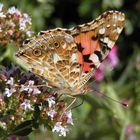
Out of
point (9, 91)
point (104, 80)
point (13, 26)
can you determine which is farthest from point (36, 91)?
point (104, 80)

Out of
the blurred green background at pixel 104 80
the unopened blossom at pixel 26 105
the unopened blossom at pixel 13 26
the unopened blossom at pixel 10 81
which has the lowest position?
the unopened blossom at pixel 26 105

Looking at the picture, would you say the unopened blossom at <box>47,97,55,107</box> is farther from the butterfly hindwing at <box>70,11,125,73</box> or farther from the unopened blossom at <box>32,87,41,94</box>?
the butterfly hindwing at <box>70,11,125,73</box>

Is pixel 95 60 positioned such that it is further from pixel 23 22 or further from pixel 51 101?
pixel 23 22

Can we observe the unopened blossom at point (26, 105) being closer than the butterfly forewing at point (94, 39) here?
Yes

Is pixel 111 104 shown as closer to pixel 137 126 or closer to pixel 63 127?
pixel 137 126

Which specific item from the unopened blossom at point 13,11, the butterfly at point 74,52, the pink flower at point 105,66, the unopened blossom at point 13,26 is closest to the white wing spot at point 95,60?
the butterfly at point 74,52

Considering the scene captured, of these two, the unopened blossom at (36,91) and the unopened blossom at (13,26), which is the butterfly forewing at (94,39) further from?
the unopened blossom at (13,26)
